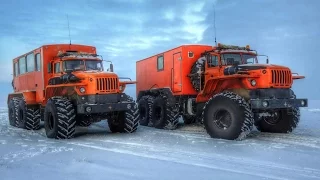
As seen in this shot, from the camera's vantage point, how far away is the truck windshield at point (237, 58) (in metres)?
12.2

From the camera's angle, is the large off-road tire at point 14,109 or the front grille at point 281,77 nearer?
the front grille at point 281,77

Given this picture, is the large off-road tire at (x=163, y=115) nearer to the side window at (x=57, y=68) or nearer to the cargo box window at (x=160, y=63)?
the cargo box window at (x=160, y=63)

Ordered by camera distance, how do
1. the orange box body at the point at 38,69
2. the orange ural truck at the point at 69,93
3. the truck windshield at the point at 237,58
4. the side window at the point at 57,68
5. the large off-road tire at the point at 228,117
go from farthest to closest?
the orange box body at the point at 38,69 → the side window at the point at 57,68 → the truck windshield at the point at 237,58 → the orange ural truck at the point at 69,93 → the large off-road tire at the point at 228,117

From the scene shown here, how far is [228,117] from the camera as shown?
10.8 meters

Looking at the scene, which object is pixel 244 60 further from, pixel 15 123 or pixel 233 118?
pixel 15 123

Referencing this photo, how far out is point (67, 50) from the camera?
45.7 feet

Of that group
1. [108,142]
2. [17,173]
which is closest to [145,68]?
[108,142]

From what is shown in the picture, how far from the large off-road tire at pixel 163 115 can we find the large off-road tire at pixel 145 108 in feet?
1.57

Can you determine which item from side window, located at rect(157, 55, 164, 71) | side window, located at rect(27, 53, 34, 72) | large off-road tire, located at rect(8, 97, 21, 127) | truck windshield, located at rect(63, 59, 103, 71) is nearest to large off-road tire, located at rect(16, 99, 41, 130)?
large off-road tire, located at rect(8, 97, 21, 127)

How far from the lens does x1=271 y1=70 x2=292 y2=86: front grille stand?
10.6m

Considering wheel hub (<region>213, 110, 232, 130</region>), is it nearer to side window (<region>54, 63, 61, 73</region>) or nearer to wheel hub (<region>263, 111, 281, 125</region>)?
wheel hub (<region>263, 111, 281, 125</region>)

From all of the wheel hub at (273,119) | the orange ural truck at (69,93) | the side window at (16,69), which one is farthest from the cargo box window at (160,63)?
the side window at (16,69)

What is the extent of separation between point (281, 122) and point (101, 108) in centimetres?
647

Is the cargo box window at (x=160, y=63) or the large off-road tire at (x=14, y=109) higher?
the cargo box window at (x=160, y=63)
